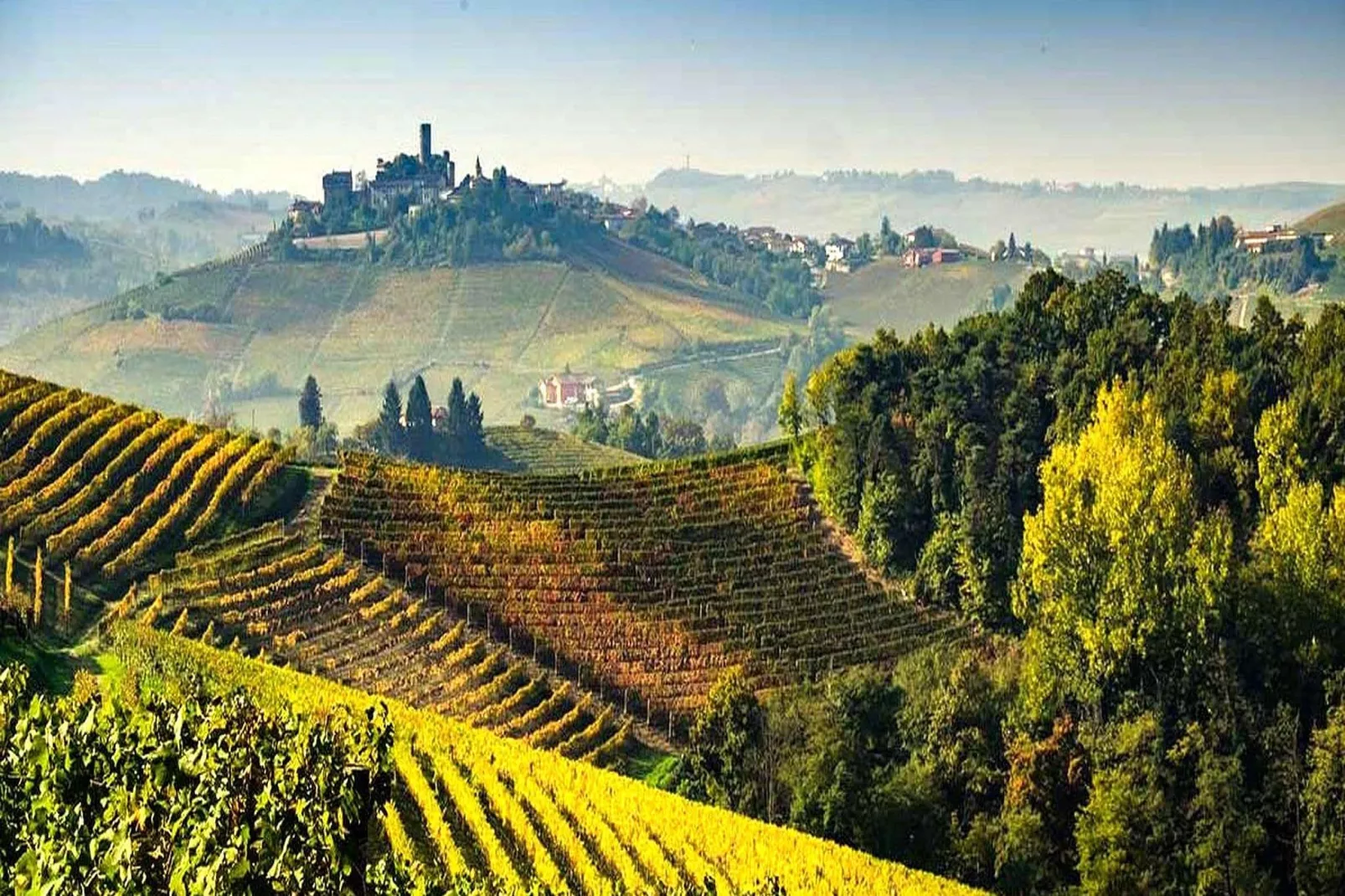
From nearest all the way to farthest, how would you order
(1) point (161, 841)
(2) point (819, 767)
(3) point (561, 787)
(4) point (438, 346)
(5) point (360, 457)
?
(1) point (161, 841) → (3) point (561, 787) → (2) point (819, 767) → (5) point (360, 457) → (4) point (438, 346)

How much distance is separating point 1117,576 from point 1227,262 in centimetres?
13706

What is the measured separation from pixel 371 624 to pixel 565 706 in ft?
16.9

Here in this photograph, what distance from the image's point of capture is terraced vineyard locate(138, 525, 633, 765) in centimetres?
3444

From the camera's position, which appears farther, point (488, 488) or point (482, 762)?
point (488, 488)

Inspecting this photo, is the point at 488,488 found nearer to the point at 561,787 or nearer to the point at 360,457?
the point at 360,457

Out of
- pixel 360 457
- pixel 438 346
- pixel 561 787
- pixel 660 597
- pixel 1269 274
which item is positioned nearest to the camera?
pixel 561 787

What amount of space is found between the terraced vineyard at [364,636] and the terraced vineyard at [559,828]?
17.0ft

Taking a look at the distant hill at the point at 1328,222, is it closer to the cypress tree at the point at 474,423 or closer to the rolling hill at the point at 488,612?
the cypress tree at the point at 474,423

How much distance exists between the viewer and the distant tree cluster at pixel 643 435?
353 ft

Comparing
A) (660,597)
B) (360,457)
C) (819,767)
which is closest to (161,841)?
(819,767)

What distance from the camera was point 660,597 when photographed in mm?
42562

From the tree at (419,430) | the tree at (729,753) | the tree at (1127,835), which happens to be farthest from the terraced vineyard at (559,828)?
the tree at (419,430)

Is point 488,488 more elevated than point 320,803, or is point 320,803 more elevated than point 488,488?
point 320,803

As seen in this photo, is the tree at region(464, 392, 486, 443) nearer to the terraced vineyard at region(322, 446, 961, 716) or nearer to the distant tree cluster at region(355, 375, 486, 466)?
the distant tree cluster at region(355, 375, 486, 466)
